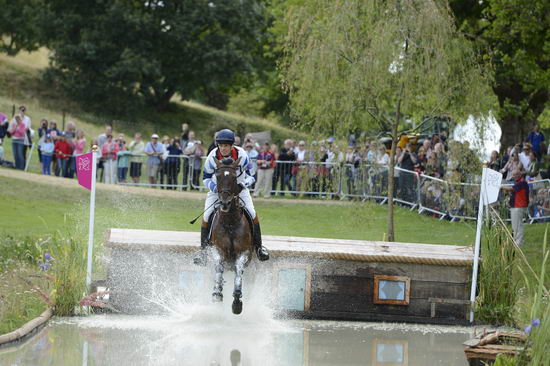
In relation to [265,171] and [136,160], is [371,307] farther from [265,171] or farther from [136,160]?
[136,160]

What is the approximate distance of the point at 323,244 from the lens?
16.1m

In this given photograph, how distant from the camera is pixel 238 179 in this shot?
46.2ft

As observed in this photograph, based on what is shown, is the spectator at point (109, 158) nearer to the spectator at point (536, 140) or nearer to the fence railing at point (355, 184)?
the fence railing at point (355, 184)

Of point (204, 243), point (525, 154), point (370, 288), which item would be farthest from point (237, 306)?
point (525, 154)

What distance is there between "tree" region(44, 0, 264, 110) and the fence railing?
24.2 metres

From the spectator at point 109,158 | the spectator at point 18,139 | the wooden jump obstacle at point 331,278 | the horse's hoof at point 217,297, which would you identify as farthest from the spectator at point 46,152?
the horse's hoof at point 217,297

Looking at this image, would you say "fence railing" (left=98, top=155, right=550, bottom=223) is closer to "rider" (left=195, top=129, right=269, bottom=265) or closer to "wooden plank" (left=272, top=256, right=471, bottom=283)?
"wooden plank" (left=272, top=256, right=471, bottom=283)

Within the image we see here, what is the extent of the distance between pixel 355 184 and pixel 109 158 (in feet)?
29.3

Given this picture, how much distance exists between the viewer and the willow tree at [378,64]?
20.4 metres

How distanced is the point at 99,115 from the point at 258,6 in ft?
41.1

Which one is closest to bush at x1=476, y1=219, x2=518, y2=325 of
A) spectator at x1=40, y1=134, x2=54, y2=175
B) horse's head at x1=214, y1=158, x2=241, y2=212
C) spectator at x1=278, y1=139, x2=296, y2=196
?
horse's head at x1=214, y1=158, x2=241, y2=212

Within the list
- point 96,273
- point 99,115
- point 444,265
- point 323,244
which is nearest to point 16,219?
point 96,273

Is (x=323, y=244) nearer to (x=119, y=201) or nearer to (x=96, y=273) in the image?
(x=96, y=273)

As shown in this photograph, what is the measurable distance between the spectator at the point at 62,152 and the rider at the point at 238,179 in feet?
57.0
